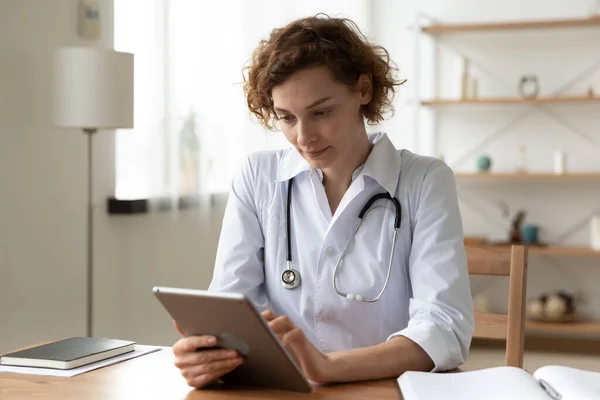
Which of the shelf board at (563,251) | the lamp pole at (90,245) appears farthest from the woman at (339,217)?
the shelf board at (563,251)

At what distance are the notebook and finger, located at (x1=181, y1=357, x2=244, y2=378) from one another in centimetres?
25

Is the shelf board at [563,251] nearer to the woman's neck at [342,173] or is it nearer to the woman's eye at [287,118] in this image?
the woman's neck at [342,173]

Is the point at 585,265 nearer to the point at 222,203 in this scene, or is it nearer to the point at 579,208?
the point at 579,208

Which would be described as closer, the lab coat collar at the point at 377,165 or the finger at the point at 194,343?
the finger at the point at 194,343

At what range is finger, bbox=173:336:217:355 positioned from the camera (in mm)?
1287

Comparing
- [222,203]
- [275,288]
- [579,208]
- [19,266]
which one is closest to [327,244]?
[275,288]

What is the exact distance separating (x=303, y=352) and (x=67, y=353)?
1.52 feet

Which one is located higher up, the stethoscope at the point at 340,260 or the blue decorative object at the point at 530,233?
the stethoscope at the point at 340,260

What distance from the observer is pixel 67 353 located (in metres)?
1.50

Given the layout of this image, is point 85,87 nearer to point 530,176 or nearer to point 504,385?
point 504,385

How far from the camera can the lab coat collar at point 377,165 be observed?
174 centimetres

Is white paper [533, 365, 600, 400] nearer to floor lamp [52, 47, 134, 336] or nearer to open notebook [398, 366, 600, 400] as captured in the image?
open notebook [398, 366, 600, 400]

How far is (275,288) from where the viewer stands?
5.84 ft

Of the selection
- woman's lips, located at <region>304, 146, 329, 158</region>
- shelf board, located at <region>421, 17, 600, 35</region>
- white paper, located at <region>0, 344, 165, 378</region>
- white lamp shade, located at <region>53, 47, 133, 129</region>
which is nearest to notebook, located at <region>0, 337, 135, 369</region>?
white paper, located at <region>0, 344, 165, 378</region>
